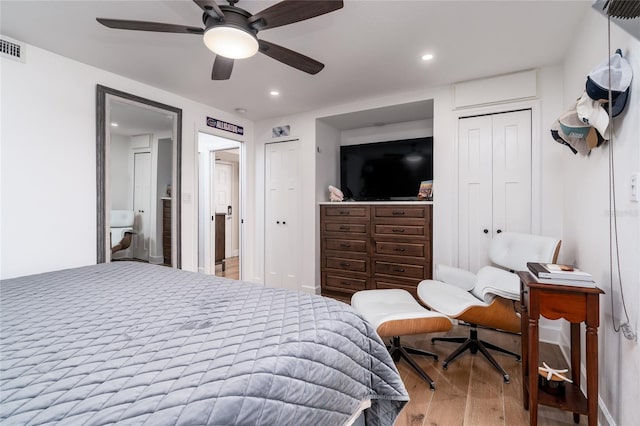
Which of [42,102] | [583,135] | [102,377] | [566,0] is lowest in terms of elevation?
[102,377]

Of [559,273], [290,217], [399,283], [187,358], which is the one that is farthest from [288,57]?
[399,283]

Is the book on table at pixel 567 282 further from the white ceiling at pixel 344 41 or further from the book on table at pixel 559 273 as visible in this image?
the white ceiling at pixel 344 41

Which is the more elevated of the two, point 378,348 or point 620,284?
point 620,284

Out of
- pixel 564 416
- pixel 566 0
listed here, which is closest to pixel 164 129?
pixel 566 0

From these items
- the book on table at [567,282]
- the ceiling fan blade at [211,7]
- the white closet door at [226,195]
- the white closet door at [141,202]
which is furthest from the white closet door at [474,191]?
the white closet door at [226,195]

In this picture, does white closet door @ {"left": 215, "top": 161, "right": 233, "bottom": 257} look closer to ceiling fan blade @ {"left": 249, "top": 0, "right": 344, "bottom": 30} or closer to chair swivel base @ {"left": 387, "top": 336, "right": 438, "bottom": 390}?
chair swivel base @ {"left": 387, "top": 336, "right": 438, "bottom": 390}

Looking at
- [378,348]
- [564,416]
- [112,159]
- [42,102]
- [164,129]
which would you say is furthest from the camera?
[164,129]

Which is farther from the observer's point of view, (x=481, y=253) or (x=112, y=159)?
(x=481, y=253)

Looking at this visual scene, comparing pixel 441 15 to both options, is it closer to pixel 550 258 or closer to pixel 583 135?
pixel 583 135

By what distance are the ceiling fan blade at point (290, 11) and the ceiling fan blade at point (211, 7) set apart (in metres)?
0.17

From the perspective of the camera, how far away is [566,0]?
1.76m

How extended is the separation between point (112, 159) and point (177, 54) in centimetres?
114

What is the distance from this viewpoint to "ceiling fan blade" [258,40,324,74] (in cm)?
174

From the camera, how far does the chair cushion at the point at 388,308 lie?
183cm
